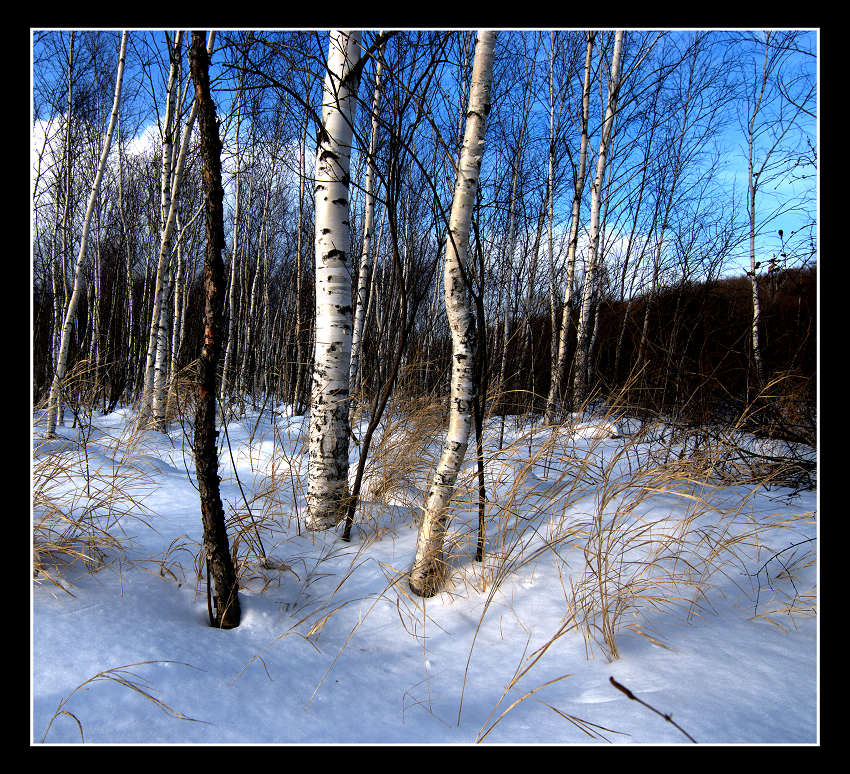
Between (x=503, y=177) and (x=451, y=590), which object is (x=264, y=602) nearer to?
(x=451, y=590)

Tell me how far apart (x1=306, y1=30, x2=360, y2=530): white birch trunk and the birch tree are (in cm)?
72

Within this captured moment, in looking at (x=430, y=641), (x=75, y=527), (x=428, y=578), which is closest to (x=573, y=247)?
(x=428, y=578)

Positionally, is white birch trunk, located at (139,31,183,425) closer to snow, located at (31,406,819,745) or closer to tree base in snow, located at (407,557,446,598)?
snow, located at (31,406,819,745)

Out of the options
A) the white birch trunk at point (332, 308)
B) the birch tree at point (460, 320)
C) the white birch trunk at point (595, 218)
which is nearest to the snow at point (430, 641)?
the birch tree at point (460, 320)

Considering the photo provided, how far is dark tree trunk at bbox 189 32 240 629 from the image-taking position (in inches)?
49.8

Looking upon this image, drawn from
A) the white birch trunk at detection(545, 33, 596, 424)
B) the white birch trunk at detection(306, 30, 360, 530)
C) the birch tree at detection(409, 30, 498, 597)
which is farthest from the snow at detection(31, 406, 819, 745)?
the white birch trunk at detection(545, 33, 596, 424)

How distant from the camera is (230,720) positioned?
1.08 metres

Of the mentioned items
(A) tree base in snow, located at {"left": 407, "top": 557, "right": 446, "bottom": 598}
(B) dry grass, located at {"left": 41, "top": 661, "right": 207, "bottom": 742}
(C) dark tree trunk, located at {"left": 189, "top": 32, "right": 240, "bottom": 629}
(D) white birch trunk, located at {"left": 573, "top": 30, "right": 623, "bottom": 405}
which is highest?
(D) white birch trunk, located at {"left": 573, "top": 30, "right": 623, "bottom": 405}

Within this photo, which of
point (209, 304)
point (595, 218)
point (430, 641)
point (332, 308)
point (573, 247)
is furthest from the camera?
point (595, 218)

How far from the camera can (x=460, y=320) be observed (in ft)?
5.88

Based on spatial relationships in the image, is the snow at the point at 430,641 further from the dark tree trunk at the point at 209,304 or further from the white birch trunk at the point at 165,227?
the white birch trunk at the point at 165,227

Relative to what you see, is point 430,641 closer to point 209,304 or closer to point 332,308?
point 209,304

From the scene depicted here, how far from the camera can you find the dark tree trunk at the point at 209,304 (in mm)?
1266

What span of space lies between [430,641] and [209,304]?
144 centimetres
